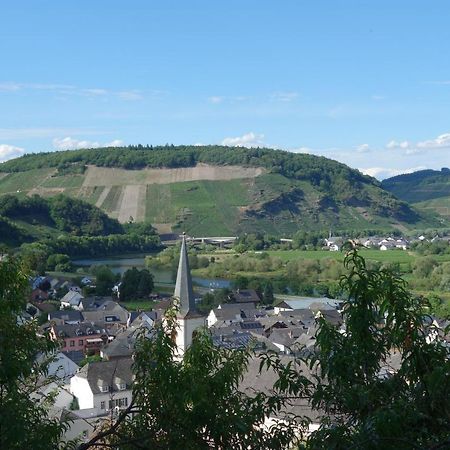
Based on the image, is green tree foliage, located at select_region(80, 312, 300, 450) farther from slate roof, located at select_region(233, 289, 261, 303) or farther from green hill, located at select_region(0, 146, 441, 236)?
green hill, located at select_region(0, 146, 441, 236)

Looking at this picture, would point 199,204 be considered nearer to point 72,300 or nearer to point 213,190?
point 213,190

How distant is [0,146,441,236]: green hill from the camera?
5792 inches

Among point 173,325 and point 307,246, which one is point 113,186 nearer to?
point 307,246

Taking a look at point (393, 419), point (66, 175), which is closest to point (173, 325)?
point (393, 419)

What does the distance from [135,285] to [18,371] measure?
61.1 m

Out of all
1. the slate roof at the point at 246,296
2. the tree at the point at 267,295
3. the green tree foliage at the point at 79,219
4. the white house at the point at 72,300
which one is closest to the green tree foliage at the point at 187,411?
the white house at the point at 72,300

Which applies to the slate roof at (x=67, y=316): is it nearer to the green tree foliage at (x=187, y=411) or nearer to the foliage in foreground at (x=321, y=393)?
the foliage in foreground at (x=321, y=393)

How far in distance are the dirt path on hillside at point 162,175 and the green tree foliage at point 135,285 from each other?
10279cm

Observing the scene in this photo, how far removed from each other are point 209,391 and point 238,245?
4144 inches

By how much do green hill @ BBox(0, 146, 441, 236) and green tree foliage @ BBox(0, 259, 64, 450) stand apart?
413ft

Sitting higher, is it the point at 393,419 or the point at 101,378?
the point at 393,419

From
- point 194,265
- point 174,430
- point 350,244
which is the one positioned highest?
point 350,244

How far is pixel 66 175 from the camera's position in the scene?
575 ft

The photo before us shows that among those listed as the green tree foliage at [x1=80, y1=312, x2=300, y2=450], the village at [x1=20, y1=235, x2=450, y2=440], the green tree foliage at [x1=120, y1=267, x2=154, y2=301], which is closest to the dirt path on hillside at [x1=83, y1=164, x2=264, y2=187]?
the village at [x1=20, y1=235, x2=450, y2=440]
